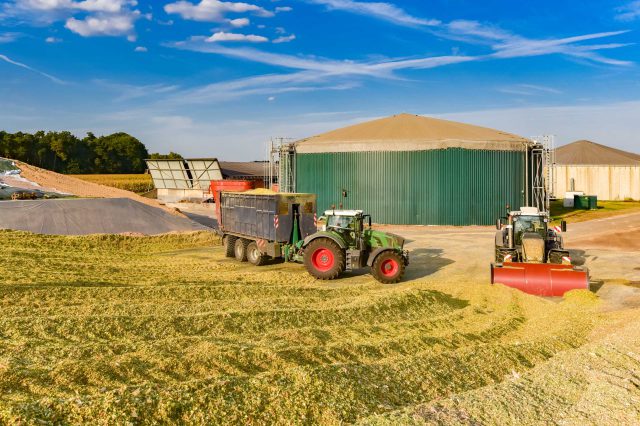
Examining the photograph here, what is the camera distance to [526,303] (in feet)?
45.3

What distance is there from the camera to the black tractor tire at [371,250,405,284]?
1672 centimetres

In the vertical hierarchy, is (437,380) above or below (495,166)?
below

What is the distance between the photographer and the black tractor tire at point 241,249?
20.5m

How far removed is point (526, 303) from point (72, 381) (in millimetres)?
10797

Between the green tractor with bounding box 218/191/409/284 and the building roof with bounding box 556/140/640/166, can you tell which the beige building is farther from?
the green tractor with bounding box 218/191/409/284

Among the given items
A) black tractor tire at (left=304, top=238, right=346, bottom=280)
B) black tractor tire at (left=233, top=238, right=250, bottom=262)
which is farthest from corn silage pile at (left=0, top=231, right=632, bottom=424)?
black tractor tire at (left=233, top=238, right=250, bottom=262)

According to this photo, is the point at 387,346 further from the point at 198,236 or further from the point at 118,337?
the point at 198,236

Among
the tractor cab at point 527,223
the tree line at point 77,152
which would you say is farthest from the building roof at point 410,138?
the tree line at point 77,152

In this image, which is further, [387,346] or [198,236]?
[198,236]

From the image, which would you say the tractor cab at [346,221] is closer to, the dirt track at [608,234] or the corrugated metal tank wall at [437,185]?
the dirt track at [608,234]

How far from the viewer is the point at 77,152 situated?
90.8 m

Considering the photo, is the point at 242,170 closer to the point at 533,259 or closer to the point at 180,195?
the point at 180,195

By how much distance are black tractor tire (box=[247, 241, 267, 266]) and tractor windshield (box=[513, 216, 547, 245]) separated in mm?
8675

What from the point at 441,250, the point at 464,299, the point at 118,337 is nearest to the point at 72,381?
the point at 118,337
